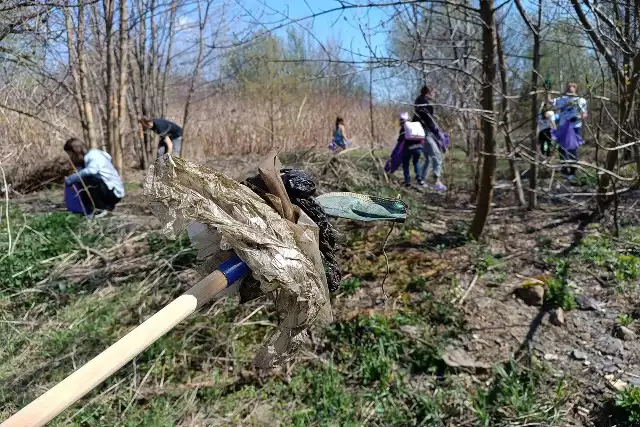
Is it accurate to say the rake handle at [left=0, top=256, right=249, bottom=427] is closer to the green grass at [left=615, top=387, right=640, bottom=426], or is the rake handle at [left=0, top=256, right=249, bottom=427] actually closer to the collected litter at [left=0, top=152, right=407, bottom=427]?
the collected litter at [left=0, top=152, right=407, bottom=427]

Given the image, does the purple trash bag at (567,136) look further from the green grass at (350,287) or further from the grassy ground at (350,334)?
the green grass at (350,287)

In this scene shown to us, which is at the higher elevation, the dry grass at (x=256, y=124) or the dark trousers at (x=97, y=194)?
the dry grass at (x=256, y=124)

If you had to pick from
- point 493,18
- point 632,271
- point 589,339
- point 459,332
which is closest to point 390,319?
point 459,332

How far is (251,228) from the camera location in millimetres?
1008

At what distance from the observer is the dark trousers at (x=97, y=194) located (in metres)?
5.22

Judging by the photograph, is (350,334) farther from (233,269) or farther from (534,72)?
(534,72)

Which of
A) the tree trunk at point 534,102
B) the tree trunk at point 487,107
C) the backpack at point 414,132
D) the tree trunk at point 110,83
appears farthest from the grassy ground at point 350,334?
the tree trunk at point 110,83

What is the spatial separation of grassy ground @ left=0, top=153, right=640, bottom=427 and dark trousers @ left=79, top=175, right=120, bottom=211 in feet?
1.91

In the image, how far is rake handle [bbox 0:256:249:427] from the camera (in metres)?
0.68

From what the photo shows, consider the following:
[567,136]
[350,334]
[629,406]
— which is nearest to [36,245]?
[350,334]

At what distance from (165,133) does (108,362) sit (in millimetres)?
8025

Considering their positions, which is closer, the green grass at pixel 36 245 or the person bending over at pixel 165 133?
the green grass at pixel 36 245

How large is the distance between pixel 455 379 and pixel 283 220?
2.36m

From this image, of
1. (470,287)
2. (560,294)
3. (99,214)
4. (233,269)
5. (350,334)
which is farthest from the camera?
(99,214)
